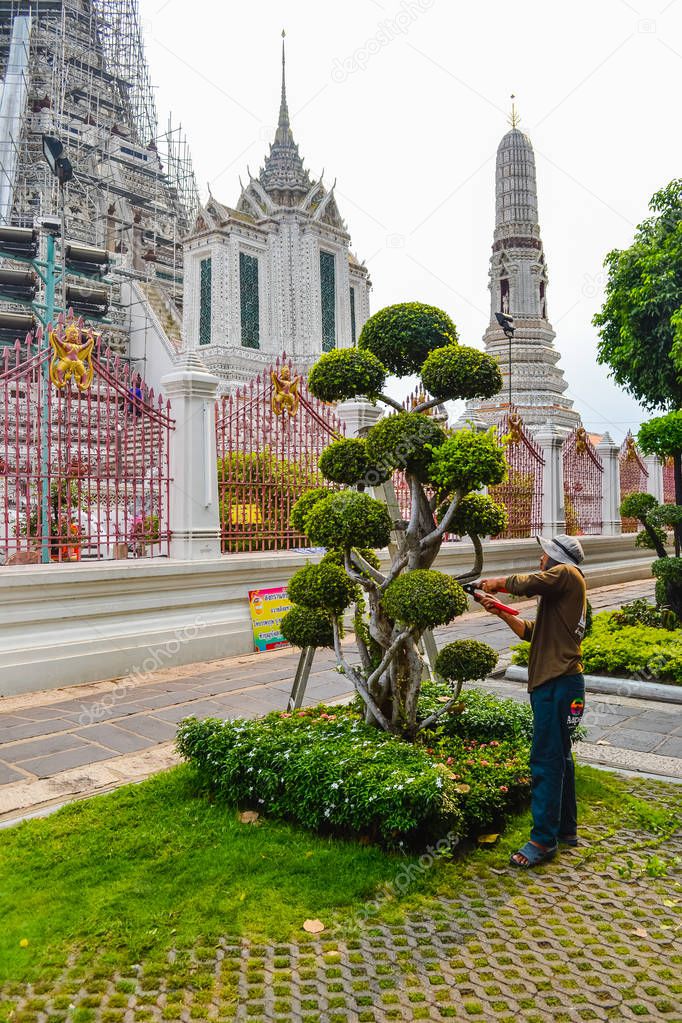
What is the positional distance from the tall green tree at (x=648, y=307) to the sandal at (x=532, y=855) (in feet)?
36.8

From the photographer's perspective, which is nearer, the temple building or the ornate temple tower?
the temple building

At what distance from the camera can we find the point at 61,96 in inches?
1356

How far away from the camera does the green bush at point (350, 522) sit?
13.0 ft

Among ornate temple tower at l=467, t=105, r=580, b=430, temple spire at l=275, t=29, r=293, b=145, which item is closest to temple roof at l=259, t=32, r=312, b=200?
temple spire at l=275, t=29, r=293, b=145

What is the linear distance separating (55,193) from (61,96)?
650cm

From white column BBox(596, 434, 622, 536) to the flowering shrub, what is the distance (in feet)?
45.1

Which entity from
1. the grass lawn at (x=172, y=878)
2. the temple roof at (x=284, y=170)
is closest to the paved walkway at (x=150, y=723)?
the grass lawn at (x=172, y=878)

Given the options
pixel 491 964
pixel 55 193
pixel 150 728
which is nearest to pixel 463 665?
pixel 491 964

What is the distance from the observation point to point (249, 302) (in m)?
28.5

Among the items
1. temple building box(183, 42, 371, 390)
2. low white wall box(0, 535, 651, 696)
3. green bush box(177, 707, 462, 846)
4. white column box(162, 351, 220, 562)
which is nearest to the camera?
green bush box(177, 707, 462, 846)

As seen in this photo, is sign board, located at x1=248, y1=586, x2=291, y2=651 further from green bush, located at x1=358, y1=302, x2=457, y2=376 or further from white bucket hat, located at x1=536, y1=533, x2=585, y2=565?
white bucket hat, located at x1=536, y1=533, x2=585, y2=565

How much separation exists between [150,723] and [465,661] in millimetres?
2684

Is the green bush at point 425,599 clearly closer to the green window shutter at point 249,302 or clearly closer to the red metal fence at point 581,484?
the red metal fence at point 581,484

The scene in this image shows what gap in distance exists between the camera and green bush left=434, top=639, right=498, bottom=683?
3959mm
